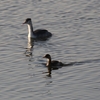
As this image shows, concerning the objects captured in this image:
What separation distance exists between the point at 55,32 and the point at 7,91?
10244 mm

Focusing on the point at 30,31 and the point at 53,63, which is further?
the point at 30,31

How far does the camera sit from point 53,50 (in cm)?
3025

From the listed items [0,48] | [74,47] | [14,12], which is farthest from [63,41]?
[14,12]

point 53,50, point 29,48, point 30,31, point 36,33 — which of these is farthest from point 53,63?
point 36,33

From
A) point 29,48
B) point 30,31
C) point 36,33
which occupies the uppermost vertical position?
point 30,31

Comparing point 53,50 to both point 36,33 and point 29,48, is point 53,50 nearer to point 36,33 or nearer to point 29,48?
point 29,48

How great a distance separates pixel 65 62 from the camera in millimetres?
27938

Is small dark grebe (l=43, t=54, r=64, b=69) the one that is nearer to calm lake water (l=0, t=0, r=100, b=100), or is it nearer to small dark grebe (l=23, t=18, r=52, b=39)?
calm lake water (l=0, t=0, r=100, b=100)

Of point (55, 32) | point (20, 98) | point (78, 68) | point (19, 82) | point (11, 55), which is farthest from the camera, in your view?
point (55, 32)

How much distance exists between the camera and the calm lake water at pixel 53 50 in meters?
24.2

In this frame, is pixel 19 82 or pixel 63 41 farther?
pixel 63 41

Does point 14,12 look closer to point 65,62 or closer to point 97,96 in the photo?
point 65,62

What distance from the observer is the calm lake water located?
24.2m

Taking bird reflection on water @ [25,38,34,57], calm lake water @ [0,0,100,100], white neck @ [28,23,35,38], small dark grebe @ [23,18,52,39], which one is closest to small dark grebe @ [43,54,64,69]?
calm lake water @ [0,0,100,100]
